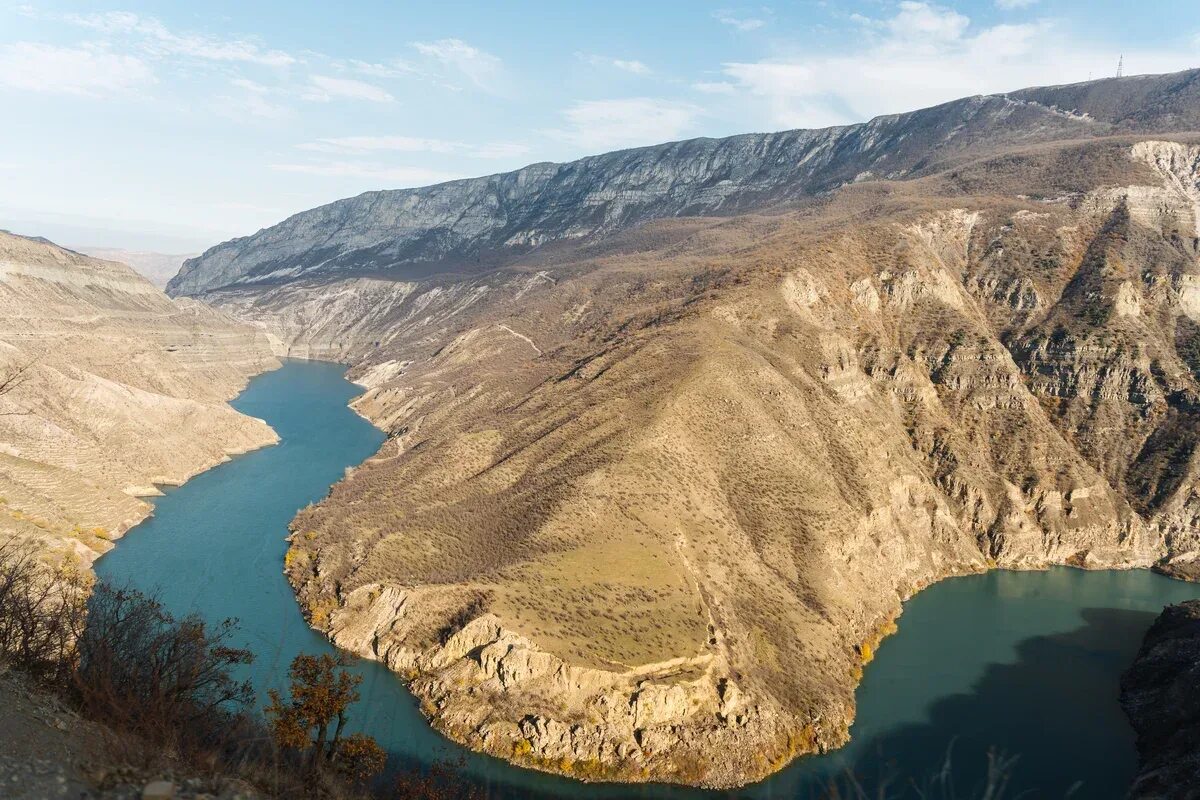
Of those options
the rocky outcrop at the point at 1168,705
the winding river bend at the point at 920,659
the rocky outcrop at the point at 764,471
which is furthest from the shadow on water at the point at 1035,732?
the rocky outcrop at the point at 764,471

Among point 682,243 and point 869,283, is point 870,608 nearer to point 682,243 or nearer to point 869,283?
point 869,283

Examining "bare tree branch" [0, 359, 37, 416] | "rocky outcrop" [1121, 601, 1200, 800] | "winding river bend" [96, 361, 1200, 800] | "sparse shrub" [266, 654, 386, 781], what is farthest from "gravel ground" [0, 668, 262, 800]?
"rocky outcrop" [1121, 601, 1200, 800]

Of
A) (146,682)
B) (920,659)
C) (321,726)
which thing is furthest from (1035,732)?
(146,682)

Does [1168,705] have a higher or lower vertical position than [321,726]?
lower

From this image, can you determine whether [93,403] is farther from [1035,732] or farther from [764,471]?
[1035,732]

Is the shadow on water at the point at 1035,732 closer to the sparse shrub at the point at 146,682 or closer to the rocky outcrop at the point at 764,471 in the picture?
the rocky outcrop at the point at 764,471

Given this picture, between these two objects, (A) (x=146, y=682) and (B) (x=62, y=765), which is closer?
(B) (x=62, y=765)
